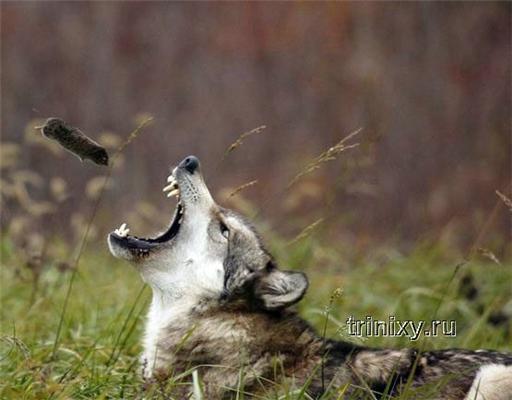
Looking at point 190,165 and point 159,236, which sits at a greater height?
point 190,165

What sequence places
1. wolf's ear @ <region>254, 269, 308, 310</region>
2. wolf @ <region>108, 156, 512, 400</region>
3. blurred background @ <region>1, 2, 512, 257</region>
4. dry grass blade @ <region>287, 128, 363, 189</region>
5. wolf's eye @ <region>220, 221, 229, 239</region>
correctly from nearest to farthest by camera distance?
wolf @ <region>108, 156, 512, 400</region> < wolf's ear @ <region>254, 269, 308, 310</region> < dry grass blade @ <region>287, 128, 363, 189</region> < wolf's eye @ <region>220, 221, 229, 239</region> < blurred background @ <region>1, 2, 512, 257</region>

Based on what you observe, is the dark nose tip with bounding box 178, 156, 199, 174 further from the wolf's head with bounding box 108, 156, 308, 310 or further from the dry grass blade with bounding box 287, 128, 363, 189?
the dry grass blade with bounding box 287, 128, 363, 189

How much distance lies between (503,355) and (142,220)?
264 inches

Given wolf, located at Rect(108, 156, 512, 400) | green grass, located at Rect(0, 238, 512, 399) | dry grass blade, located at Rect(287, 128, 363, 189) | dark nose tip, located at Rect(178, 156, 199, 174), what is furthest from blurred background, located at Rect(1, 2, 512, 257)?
dry grass blade, located at Rect(287, 128, 363, 189)

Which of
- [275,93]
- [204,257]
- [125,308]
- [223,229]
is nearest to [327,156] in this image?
[223,229]

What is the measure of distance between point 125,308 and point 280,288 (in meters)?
1.43

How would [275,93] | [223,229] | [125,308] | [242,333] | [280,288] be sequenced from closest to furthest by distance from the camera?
[242,333], [280,288], [223,229], [125,308], [275,93]

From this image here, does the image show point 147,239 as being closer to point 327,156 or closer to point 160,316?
point 160,316

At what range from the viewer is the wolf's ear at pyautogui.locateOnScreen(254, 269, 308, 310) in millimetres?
5473

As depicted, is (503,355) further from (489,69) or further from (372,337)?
(489,69)

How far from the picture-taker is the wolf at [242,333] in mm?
5215

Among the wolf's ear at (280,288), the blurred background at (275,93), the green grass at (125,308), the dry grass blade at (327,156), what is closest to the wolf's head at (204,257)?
the wolf's ear at (280,288)

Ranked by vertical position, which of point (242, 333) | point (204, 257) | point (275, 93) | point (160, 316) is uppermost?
point (275, 93)

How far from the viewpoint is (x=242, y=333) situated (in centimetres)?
550
